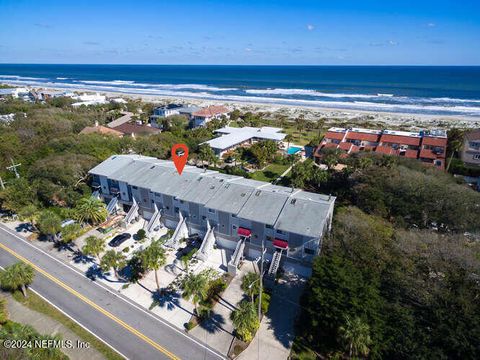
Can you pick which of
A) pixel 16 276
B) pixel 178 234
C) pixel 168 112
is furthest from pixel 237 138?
pixel 16 276

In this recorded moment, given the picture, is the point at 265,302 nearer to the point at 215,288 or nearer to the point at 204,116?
the point at 215,288

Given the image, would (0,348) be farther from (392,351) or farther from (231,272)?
(392,351)

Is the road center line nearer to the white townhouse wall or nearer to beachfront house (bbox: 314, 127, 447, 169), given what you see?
the white townhouse wall

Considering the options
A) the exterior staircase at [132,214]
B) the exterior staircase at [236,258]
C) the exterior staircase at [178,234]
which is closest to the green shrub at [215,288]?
the exterior staircase at [236,258]

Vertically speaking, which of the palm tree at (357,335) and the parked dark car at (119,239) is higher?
the palm tree at (357,335)

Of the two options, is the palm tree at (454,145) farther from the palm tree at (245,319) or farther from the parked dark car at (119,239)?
the parked dark car at (119,239)
